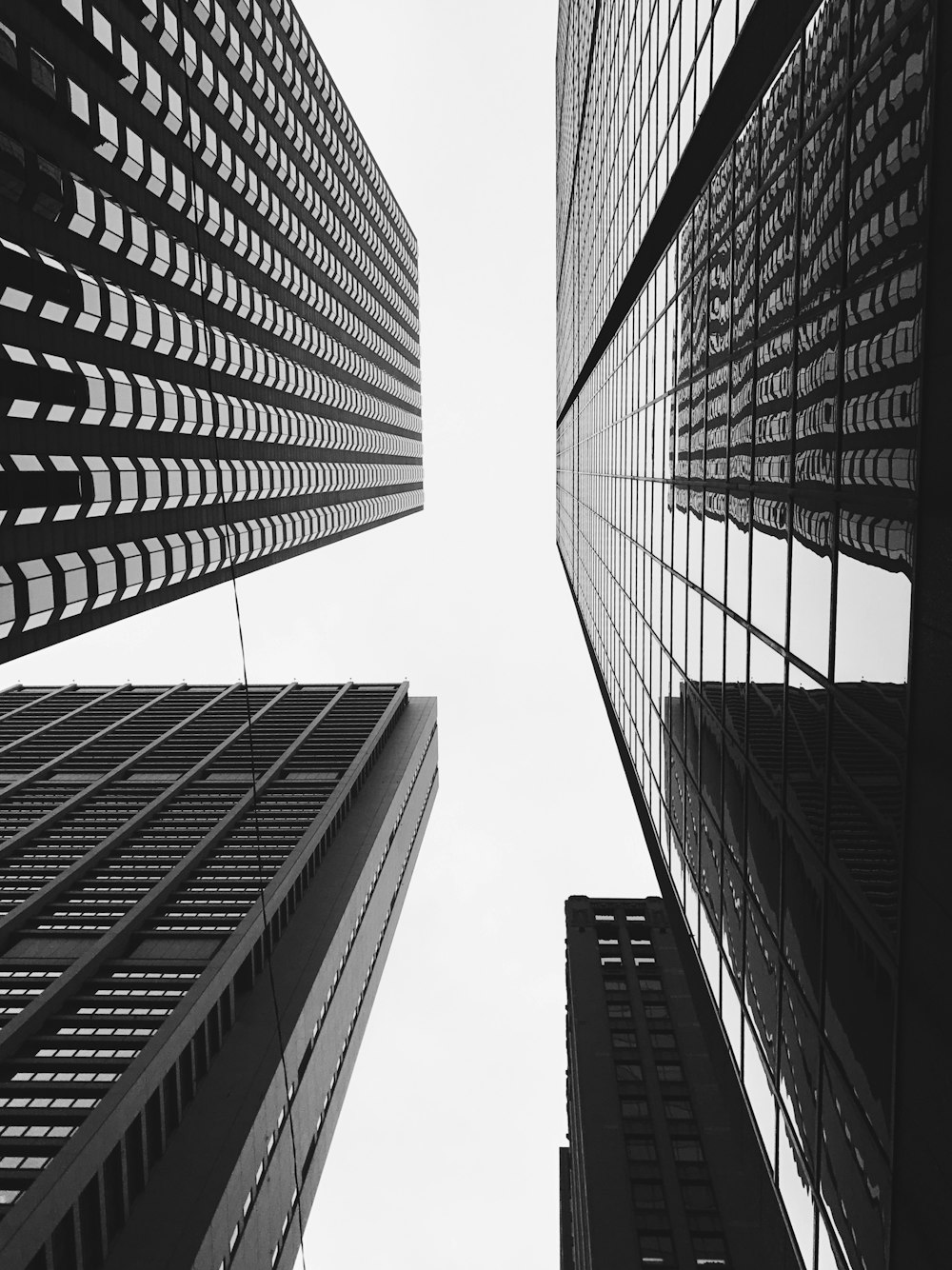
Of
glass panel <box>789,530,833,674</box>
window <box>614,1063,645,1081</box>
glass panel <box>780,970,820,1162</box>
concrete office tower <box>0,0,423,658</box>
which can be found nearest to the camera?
glass panel <box>789,530,833,674</box>

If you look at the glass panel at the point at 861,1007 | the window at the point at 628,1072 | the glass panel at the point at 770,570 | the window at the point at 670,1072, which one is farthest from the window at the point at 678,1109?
the glass panel at the point at 770,570

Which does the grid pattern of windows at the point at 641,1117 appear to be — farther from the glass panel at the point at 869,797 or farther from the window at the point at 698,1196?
Result: the glass panel at the point at 869,797

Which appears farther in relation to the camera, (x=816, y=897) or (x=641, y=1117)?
(x=641, y=1117)

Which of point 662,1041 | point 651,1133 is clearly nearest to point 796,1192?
point 651,1133

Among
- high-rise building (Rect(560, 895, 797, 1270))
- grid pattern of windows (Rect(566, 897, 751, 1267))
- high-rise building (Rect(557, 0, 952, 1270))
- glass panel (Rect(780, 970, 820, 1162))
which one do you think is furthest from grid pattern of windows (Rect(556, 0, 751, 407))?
grid pattern of windows (Rect(566, 897, 751, 1267))

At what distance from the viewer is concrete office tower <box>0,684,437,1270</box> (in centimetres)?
5388

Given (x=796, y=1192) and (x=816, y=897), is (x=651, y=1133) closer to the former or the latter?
(x=796, y=1192)

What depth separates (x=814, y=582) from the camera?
15.0 metres

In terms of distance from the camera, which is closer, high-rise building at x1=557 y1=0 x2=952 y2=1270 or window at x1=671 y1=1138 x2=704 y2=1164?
high-rise building at x1=557 y1=0 x2=952 y2=1270

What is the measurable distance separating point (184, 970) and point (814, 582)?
74129mm

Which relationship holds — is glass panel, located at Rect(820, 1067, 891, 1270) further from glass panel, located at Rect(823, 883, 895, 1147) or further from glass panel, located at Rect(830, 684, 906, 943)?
glass panel, located at Rect(830, 684, 906, 943)

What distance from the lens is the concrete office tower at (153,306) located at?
3419 centimetres

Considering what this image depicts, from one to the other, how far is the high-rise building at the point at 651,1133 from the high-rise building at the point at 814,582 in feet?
77.3

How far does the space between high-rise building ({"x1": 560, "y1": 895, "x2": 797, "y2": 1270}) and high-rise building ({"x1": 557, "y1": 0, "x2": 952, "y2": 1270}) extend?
77.3 ft
